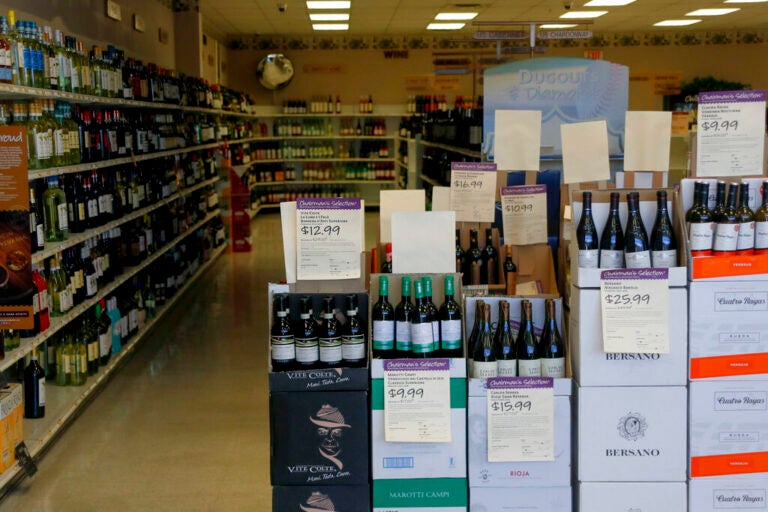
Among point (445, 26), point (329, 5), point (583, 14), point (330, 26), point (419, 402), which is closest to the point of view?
point (419, 402)

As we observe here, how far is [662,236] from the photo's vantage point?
8.27ft

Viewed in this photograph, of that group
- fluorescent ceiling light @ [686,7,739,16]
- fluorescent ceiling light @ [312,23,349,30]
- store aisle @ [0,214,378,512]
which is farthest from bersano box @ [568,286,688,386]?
fluorescent ceiling light @ [312,23,349,30]

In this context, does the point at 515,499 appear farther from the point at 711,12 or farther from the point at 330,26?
the point at 330,26

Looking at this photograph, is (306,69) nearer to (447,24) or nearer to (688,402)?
(447,24)

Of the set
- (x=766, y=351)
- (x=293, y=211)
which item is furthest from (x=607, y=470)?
(x=293, y=211)

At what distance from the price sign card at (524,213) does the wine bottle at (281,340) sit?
1.13m

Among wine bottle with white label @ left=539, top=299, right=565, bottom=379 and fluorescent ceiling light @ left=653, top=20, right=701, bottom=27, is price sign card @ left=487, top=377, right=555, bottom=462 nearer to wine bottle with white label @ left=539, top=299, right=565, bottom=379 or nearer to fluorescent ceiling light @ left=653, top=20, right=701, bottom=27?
wine bottle with white label @ left=539, top=299, right=565, bottom=379

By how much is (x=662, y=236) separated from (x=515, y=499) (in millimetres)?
909

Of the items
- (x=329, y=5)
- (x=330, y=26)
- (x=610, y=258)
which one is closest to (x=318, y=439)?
(x=610, y=258)

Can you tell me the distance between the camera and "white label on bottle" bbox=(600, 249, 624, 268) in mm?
2461

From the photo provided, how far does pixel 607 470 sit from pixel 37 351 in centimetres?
366

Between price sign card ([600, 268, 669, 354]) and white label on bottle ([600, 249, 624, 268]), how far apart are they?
0.11 meters

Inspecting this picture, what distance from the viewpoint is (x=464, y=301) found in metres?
2.55

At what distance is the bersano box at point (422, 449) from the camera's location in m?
2.37
